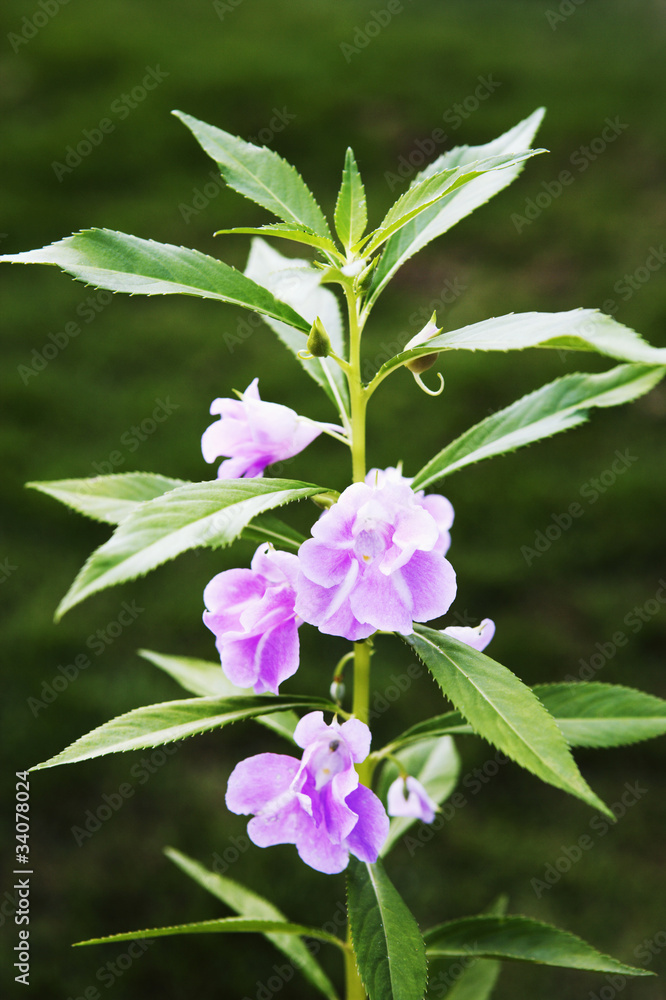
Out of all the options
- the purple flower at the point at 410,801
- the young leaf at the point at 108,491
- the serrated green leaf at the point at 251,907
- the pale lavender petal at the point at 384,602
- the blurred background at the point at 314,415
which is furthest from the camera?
the blurred background at the point at 314,415

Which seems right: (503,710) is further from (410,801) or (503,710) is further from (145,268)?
(145,268)

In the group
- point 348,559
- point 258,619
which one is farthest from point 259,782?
point 348,559

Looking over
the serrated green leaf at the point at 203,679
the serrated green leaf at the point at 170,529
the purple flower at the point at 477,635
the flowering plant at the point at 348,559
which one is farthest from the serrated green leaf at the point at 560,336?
the serrated green leaf at the point at 203,679

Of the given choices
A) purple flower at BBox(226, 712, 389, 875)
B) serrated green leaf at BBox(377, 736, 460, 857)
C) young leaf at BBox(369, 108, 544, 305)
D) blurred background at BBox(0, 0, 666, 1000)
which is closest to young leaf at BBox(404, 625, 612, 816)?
purple flower at BBox(226, 712, 389, 875)

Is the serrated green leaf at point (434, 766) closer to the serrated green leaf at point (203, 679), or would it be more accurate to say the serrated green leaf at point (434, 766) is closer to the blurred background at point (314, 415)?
the serrated green leaf at point (203, 679)

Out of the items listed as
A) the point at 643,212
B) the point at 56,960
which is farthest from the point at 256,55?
the point at 56,960
